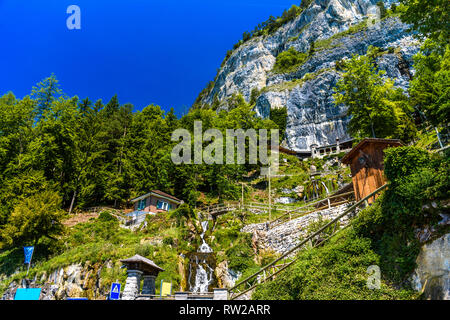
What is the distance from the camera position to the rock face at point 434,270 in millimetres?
6124

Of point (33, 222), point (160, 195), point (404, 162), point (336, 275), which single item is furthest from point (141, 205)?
point (404, 162)

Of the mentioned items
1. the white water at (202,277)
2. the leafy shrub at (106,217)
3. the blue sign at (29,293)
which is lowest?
the blue sign at (29,293)

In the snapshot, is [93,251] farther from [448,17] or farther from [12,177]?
[448,17]

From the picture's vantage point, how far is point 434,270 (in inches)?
257

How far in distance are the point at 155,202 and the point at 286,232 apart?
1895 centimetres

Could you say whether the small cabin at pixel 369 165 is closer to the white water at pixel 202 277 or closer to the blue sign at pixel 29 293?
the white water at pixel 202 277

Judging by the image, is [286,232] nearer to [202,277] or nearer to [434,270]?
[202,277]

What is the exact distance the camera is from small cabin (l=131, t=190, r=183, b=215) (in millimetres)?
34000

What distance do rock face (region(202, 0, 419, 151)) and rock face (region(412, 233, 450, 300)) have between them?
2047 inches

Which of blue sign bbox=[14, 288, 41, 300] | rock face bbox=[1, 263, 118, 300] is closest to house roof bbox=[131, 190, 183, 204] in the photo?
rock face bbox=[1, 263, 118, 300]

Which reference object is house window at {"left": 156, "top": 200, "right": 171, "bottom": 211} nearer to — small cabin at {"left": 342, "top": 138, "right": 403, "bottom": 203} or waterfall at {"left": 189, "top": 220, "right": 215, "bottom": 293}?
waterfall at {"left": 189, "top": 220, "right": 215, "bottom": 293}

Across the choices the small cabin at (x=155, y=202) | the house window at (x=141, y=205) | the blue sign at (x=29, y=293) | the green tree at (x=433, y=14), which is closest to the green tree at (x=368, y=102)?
the green tree at (x=433, y=14)

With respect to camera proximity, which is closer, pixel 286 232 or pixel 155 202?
pixel 286 232

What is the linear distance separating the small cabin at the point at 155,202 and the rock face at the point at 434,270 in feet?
98.1
